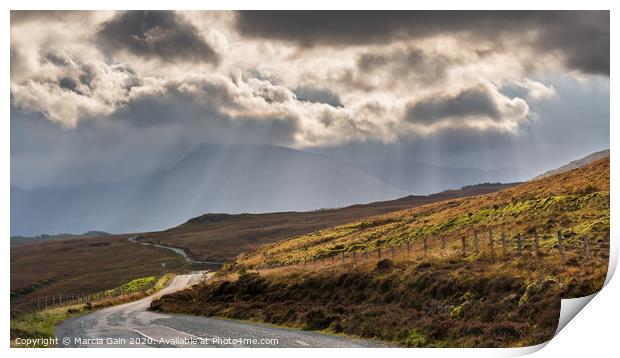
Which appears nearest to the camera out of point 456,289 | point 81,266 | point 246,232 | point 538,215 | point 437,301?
point 437,301

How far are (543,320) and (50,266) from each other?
112017 mm

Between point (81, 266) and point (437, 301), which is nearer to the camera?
point (437, 301)

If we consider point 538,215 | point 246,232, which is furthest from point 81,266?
point 538,215

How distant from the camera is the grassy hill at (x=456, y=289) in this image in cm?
2203

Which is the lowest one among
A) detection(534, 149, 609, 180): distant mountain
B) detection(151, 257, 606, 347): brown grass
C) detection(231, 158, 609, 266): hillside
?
detection(151, 257, 606, 347): brown grass

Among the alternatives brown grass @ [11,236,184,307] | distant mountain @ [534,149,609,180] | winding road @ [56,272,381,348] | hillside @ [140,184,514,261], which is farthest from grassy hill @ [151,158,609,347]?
hillside @ [140,184,514,261]

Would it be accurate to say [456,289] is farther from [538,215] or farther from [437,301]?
[538,215]

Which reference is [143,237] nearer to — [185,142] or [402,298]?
[185,142]

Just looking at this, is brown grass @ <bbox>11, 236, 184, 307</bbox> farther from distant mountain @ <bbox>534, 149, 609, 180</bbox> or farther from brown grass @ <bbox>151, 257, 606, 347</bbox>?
distant mountain @ <bbox>534, 149, 609, 180</bbox>

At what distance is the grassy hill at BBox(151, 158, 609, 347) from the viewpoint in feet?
72.3

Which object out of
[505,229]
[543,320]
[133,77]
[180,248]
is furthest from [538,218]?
[180,248]

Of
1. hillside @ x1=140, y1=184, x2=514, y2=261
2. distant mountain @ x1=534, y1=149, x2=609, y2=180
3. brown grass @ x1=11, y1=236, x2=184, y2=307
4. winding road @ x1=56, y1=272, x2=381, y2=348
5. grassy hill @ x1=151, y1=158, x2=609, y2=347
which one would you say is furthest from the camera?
hillside @ x1=140, y1=184, x2=514, y2=261

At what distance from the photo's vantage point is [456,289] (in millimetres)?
25281

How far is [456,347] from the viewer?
837 inches
